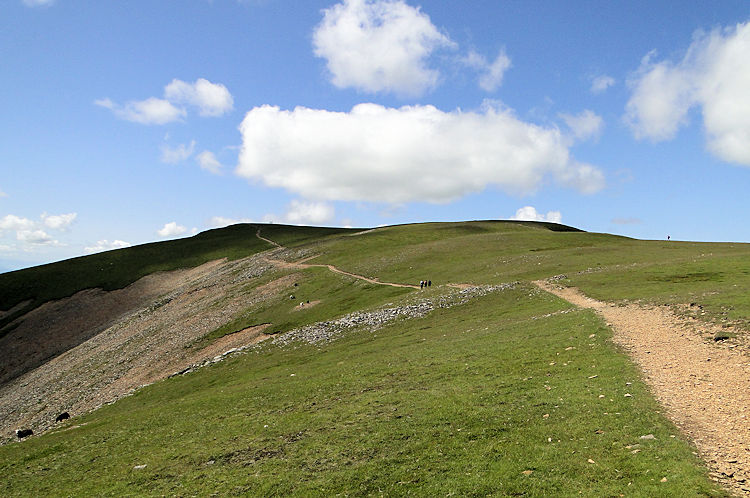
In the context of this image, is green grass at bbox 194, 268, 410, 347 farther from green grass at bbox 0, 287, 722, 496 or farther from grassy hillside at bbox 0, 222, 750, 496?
green grass at bbox 0, 287, 722, 496

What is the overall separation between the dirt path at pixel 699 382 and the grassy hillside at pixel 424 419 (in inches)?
31.6

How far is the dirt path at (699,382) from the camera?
48.3ft

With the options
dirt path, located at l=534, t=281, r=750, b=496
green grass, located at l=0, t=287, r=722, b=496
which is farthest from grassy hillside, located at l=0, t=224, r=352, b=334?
dirt path, located at l=534, t=281, r=750, b=496

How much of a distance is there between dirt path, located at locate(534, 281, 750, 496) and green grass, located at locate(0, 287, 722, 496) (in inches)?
34.0

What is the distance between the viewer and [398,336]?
4581 centimetres

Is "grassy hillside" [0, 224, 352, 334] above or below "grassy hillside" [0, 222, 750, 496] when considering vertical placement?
above

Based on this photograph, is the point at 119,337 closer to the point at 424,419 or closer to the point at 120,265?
the point at 120,265

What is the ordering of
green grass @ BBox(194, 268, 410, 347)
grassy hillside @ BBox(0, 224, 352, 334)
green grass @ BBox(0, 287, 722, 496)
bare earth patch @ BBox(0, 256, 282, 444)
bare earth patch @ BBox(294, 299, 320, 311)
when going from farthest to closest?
grassy hillside @ BBox(0, 224, 352, 334) → bare earth patch @ BBox(294, 299, 320, 311) → green grass @ BBox(194, 268, 410, 347) → bare earth patch @ BBox(0, 256, 282, 444) → green grass @ BBox(0, 287, 722, 496)

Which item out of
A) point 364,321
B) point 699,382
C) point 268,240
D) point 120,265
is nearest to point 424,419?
point 699,382

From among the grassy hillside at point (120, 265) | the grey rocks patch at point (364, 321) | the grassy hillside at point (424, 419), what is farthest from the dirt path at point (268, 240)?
the grassy hillside at point (424, 419)

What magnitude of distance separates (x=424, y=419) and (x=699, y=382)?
13930 mm

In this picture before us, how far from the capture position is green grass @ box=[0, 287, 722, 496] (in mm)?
15727

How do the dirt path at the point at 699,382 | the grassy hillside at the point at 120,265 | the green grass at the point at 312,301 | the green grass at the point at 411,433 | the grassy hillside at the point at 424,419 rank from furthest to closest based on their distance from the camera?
1. the grassy hillside at the point at 120,265
2. the green grass at the point at 312,301
3. the grassy hillside at the point at 424,419
4. the green grass at the point at 411,433
5. the dirt path at the point at 699,382

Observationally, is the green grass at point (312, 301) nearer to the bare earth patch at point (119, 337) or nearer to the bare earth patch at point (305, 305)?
the bare earth patch at point (305, 305)
